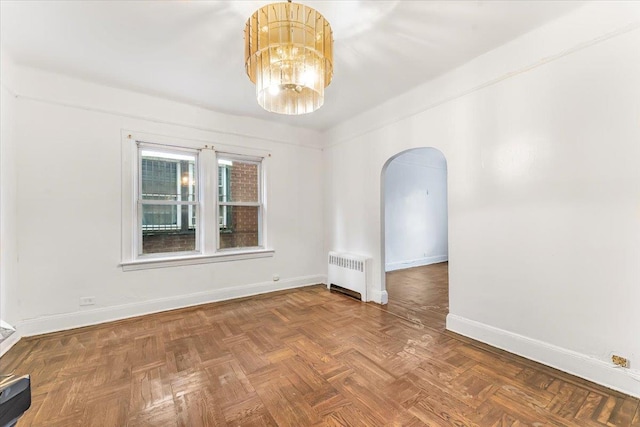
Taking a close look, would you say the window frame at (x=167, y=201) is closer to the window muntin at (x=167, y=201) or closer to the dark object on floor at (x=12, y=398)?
the window muntin at (x=167, y=201)

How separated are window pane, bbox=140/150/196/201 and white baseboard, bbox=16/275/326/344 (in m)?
1.38

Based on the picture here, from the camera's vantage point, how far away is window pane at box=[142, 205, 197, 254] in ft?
11.8

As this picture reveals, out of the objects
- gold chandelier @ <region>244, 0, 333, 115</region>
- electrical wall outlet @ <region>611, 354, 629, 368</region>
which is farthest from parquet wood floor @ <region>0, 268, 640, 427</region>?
gold chandelier @ <region>244, 0, 333, 115</region>

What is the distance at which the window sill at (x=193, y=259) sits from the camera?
11.0 feet

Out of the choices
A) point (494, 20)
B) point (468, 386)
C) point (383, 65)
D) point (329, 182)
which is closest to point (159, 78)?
point (383, 65)

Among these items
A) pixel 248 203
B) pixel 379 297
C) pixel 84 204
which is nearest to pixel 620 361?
pixel 379 297

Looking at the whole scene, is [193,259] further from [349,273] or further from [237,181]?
[349,273]

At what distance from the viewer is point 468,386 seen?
1.94 meters

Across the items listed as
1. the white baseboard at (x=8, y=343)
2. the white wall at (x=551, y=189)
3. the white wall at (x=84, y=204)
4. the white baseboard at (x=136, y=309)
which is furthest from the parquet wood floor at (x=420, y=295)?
the white baseboard at (x=8, y=343)

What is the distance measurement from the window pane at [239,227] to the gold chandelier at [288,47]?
107 inches

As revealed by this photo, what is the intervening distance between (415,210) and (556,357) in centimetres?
449

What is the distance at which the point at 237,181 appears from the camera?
4.32 m

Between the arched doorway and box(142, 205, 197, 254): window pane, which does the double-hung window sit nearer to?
box(142, 205, 197, 254): window pane

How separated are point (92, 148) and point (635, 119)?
4.99m
